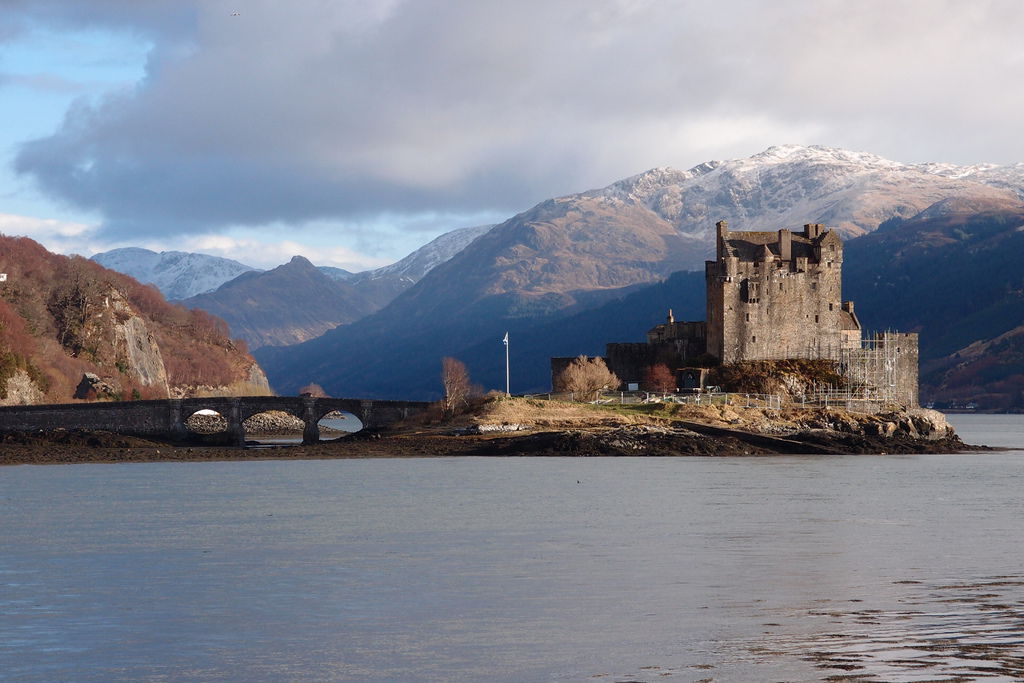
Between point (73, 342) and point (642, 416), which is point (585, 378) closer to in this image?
point (642, 416)

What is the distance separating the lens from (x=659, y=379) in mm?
107188

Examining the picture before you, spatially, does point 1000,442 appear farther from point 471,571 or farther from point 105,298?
point 471,571

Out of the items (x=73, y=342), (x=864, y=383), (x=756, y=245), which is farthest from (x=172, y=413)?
(x=864, y=383)

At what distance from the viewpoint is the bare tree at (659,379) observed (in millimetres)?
105875

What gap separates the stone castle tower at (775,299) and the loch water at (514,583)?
1674 inches

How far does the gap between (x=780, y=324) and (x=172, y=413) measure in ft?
152

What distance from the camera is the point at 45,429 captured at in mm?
103188

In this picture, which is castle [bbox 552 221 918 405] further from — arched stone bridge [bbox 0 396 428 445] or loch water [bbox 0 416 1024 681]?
loch water [bbox 0 416 1024 681]

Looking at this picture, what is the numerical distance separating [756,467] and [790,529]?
104 ft

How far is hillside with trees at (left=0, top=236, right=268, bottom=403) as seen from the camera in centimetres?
12838

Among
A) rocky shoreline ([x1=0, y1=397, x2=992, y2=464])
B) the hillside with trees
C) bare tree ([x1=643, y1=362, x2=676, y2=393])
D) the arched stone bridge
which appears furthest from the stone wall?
the hillside with trees

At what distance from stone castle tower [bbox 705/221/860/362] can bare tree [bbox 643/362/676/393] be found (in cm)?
398

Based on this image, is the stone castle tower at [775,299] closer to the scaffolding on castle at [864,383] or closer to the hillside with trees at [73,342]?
the scaffolding on castle at [864,383]

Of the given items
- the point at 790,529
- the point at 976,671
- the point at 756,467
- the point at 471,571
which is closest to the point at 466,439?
the point at 756,467
